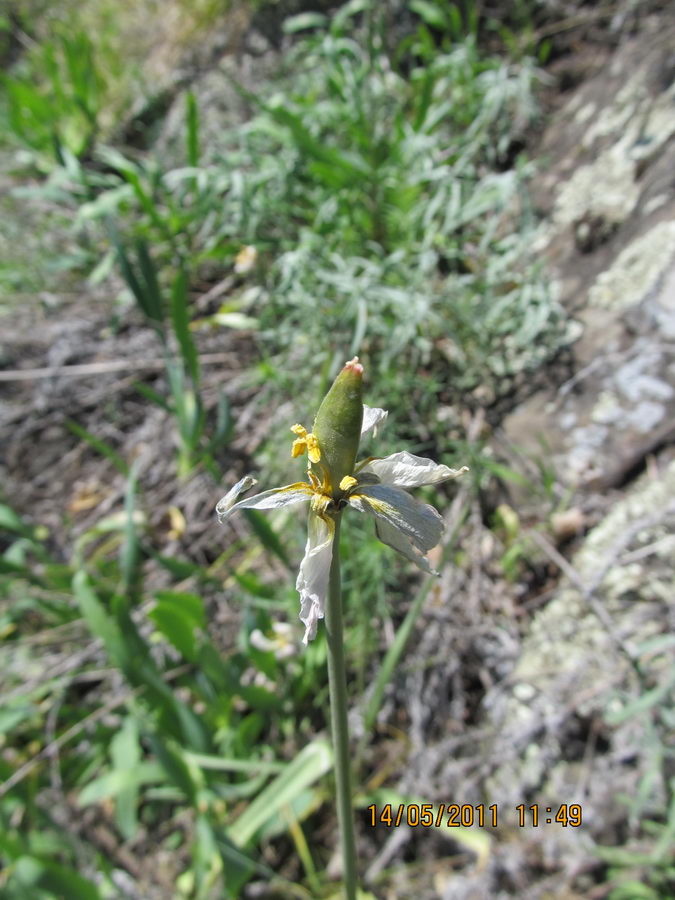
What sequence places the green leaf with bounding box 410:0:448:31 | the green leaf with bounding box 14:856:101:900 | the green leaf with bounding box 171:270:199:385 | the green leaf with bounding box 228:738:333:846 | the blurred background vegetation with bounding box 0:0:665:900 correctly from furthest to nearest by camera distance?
the green leaf with bounding box 410:0:448:31 < the green leaf with bounding box 171:270:199:385 < the blurred background vegetation with bounding box 0:0:665:900 < the green leaf with bounding box 228:738:333:846 < the green leaf with bounding box 14:856:101:900

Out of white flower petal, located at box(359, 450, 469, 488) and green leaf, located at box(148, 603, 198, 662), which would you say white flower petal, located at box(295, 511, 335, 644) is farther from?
green leaf, located at box(148, 603, 198, 662)

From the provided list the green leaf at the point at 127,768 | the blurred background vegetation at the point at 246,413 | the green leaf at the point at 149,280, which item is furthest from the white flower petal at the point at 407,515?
the green leaf at the point at 149,280

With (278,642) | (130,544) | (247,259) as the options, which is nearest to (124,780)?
(278,642)

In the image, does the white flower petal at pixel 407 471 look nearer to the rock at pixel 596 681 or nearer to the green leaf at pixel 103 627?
the rock at pixel 596 681

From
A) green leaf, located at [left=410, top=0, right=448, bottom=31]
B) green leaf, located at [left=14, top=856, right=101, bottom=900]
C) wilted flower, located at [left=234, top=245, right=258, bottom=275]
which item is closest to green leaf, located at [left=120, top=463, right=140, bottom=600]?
green leaf, located at [left=14, top=856, right=101, bottom=900]

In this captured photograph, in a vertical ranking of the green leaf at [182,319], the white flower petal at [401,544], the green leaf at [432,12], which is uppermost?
the green leaf at [432,12]

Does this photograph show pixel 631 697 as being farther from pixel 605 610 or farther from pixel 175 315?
pixel 175 315

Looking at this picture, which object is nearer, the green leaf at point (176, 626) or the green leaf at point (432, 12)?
the green leaf at point (176, 626)

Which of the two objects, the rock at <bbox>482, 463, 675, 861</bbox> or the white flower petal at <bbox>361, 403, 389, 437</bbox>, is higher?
the white flower petal at <bbox>361, 403, 389, 437</bbox>
